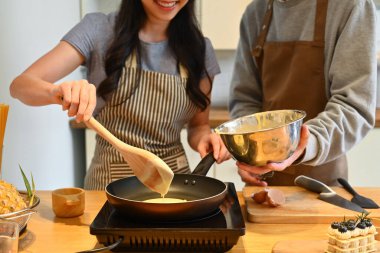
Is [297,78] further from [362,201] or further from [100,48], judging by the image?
[100,48]

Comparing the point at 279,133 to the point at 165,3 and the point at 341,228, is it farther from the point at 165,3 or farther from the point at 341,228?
the point at 165,3

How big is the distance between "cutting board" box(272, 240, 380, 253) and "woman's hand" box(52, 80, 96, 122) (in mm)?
499

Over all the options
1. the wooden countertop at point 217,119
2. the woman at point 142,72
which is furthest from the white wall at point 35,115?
the woman at point 142,72

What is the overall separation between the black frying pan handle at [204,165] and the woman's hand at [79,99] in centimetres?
32

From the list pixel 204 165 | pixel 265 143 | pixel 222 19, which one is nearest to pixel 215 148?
pixel 204 165

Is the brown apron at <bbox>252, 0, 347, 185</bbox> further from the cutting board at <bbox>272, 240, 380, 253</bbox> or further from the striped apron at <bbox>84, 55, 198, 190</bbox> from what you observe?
the cutting board at <bbox>272, 240, 380, 253</bbox>

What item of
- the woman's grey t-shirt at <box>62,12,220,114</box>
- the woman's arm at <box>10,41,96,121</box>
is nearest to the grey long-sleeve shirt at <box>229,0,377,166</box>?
the woman's grey t-shirt at <box>62,12,220,114</box>

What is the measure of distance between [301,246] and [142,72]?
0.81m

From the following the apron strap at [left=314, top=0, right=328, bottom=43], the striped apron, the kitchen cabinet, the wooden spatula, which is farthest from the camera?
the kitchen cabinet

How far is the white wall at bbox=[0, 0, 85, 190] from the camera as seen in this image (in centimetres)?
172

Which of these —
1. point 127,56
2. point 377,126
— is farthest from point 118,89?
point 377,126

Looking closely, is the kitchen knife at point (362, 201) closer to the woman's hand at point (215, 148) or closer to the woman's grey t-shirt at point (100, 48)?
the woman's hand at point (215, 148)

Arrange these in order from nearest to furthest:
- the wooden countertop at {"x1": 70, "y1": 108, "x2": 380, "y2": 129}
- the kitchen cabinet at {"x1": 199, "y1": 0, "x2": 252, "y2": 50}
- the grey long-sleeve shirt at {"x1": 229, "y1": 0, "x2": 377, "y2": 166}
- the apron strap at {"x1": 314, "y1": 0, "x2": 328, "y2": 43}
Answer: the grey long-sleeve shirt at {"x1": 229, "y1": 0, "x2": 377, "y2": 166}, the apron strap at {"x1": 314, "y1": 0, "x2": 328, "y2": 43}, the wooden countertop at {"x1": 70, "y1": 108, "x2": 380, "y2": 129}, the kitchen cabinet at {"x1": 199, "y1": 0, "x2": 252, "y2": 50}

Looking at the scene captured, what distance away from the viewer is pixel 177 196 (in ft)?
3.88
